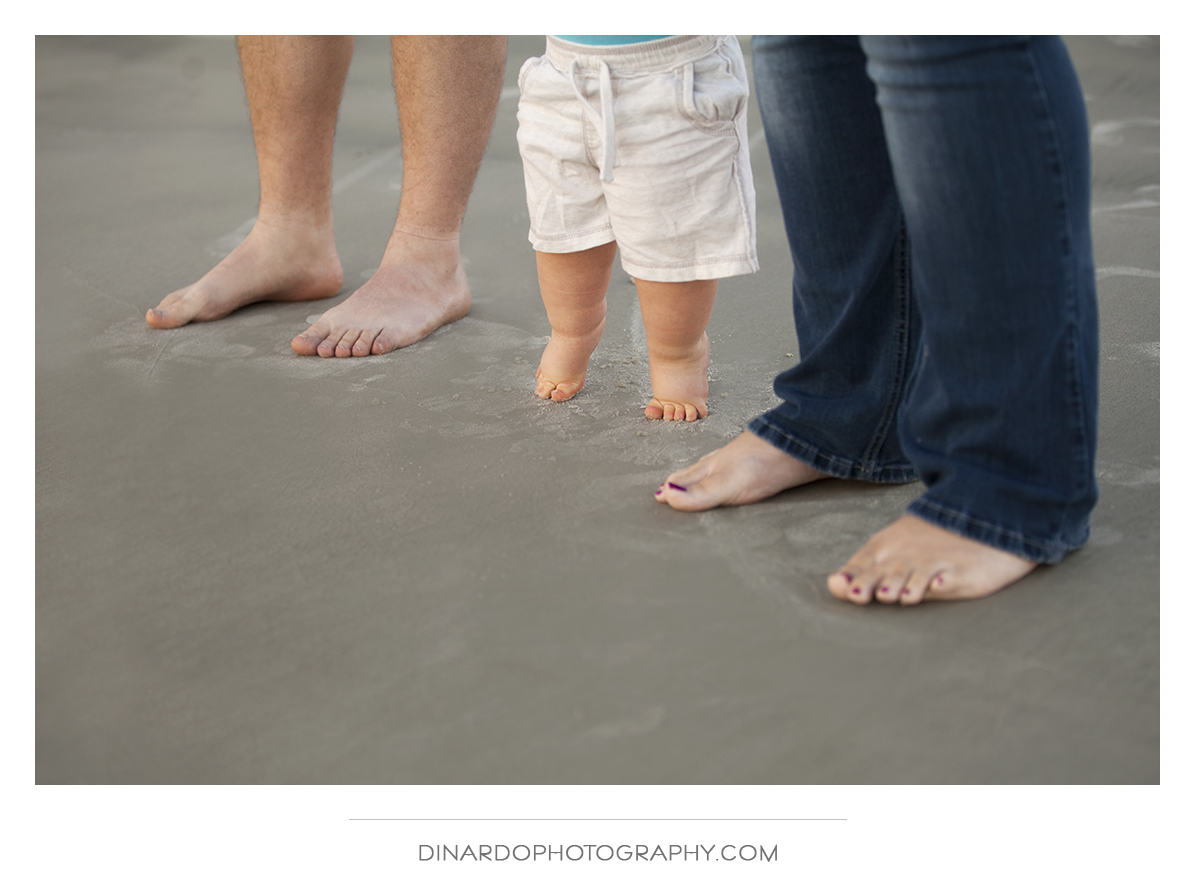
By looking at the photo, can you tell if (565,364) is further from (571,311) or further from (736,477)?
(736,477)

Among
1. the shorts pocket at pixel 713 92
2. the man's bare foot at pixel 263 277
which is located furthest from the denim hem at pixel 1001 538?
the man's bare foot at pixel 263 277

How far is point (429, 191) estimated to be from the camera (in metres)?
1.85

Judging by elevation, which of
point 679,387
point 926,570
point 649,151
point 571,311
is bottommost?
point 926,570

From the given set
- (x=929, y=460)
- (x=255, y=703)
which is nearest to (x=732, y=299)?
(x=929, y=460)

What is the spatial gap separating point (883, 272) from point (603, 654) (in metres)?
0.53

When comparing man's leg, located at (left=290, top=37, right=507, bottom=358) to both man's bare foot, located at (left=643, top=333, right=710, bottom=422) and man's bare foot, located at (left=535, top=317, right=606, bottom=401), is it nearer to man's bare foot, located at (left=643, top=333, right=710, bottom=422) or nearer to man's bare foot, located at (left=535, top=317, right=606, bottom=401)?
man's bare foot, located at (left=535, top=317, right=606, bottom=401)

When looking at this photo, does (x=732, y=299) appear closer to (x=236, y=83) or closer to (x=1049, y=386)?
(x=1049, y=386)

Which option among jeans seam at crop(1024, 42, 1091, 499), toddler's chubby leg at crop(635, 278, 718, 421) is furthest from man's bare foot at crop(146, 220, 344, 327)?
jeans seam at crop(1024, 42, 1091, 499)

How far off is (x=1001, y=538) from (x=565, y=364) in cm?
70

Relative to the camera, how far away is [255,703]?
902 mm

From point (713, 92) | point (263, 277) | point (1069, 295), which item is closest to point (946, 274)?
point (1069, 295)

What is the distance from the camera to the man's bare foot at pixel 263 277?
5.98 feet

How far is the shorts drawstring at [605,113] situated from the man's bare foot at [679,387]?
0.27 meters

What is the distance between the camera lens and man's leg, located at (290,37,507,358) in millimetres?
1737
